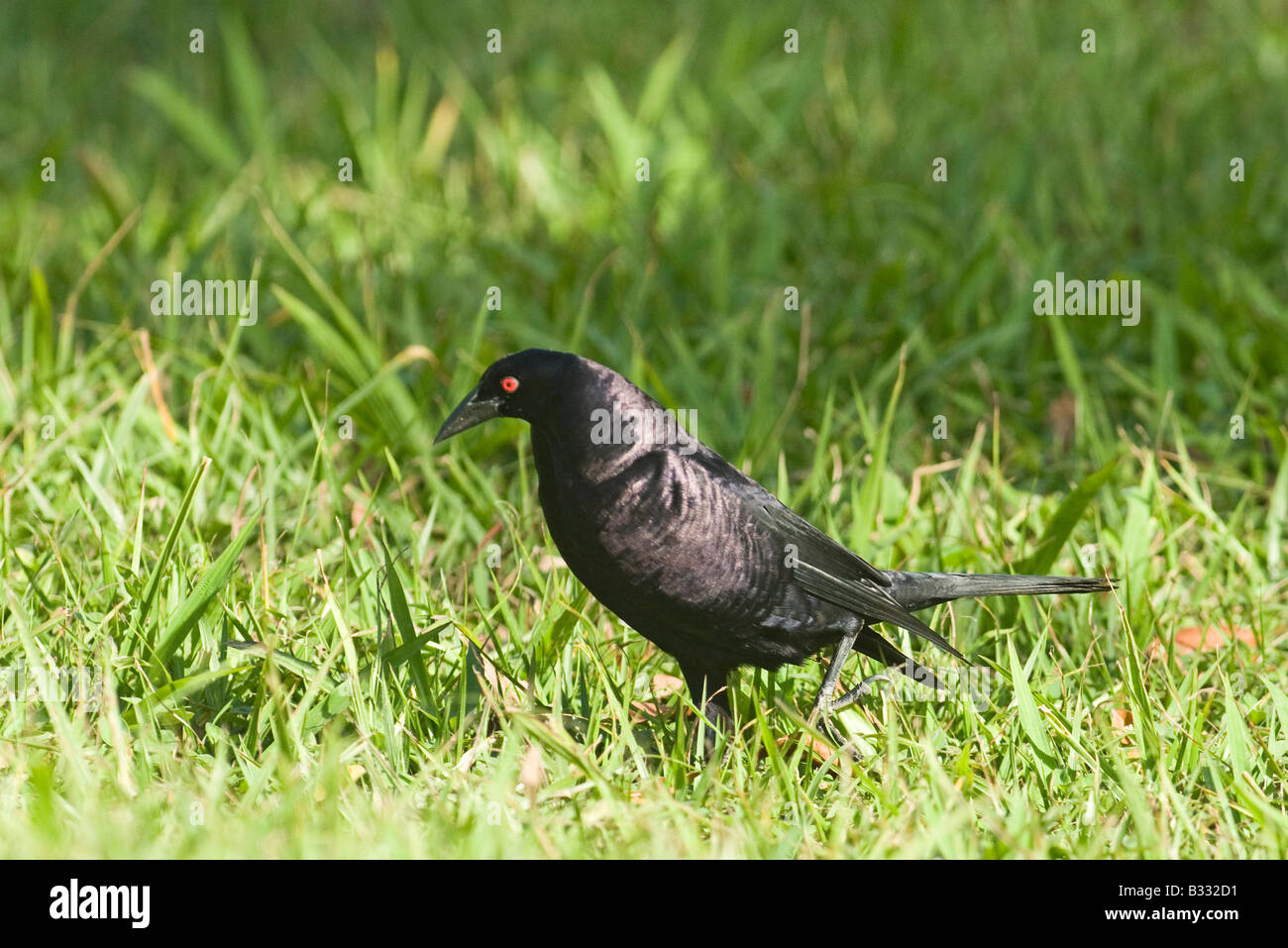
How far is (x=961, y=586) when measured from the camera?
8.87 ft

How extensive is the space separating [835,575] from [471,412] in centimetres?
72

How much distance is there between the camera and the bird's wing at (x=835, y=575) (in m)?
2.58

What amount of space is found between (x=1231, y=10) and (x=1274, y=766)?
16.1 ft

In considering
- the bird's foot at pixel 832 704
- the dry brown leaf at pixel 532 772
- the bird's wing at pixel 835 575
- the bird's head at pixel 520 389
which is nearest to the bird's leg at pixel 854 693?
the bird's foot at pixel 832 704

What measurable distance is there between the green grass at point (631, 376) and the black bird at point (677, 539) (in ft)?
0.63

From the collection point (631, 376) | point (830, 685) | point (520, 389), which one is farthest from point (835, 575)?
point (631, 376)

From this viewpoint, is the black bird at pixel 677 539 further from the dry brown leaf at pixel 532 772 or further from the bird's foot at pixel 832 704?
the dry brown leaf at pixel 532 772

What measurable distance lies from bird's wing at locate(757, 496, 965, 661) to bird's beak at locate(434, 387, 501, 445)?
1.70 ft

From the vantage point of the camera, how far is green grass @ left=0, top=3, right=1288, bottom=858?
243 cm

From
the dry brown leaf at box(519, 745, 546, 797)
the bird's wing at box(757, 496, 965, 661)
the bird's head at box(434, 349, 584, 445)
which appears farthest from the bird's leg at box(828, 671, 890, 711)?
the bird's head at box(434, 349, 584, 445)

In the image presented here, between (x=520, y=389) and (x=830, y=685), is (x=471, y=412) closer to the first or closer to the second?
(x=520, y=389)

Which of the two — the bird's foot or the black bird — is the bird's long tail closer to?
the black bird

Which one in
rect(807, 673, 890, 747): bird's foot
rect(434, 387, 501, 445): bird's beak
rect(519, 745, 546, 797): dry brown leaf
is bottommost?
rect(519, 745, 546, 797): dry brown leaf

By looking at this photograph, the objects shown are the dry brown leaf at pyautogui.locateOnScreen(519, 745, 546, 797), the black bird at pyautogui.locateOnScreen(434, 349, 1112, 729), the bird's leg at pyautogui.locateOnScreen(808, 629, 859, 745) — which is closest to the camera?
the dry brown leaf at pyautogui.locateOnScreen(519, 745, 546, 797)
